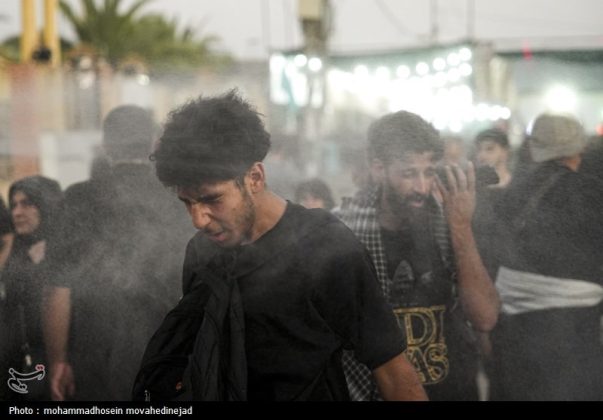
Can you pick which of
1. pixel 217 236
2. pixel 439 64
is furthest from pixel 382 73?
pixel 217 236

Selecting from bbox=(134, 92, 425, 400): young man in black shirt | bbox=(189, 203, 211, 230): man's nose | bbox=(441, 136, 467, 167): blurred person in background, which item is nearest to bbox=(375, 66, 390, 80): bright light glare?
bbox=(441, 136, 467, 167): blurred person in background

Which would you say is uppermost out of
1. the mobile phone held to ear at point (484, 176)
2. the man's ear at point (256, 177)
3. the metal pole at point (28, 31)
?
the metal pole at point (28, 31)

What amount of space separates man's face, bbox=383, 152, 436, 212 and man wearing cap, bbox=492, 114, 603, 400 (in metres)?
0.33

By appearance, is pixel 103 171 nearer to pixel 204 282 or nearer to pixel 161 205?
pixel 161 205

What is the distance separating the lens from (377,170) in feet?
7.78

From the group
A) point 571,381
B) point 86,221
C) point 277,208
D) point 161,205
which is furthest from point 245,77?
point 571,381

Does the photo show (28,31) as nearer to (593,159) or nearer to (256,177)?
(256,177)

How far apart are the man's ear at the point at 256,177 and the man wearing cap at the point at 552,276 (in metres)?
0.95

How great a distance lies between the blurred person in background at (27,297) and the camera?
247 cm

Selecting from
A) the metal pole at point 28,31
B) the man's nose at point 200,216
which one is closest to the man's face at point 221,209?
the man's nose at point 200,216

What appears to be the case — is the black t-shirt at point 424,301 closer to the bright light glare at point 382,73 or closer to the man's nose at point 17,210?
the bright light glare at point 382,73

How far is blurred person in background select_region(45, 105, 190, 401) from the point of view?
246 cm

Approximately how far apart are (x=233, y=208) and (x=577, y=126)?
1.36 metres

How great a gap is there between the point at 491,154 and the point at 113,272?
1.25 meters
